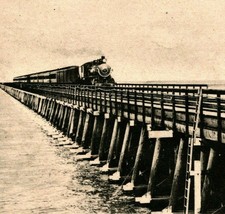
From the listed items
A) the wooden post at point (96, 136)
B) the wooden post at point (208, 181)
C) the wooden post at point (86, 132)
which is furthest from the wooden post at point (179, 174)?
the wooden post at point (86, 132)

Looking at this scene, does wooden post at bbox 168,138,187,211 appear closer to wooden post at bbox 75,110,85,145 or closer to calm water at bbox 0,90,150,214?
calm water at bbox 0,90,150,214

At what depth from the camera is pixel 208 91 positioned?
10602mm

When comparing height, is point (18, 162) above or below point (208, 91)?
below

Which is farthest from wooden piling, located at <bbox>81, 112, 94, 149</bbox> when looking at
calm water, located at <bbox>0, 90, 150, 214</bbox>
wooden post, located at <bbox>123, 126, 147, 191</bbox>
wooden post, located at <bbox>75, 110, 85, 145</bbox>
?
wooden post, located at <bbox>123, 126, 147, 191</bbox>

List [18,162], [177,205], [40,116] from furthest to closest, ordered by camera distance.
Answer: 1. [40,116]
2. [18,162]
3. [177,205]

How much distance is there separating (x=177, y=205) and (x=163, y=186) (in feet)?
5.51

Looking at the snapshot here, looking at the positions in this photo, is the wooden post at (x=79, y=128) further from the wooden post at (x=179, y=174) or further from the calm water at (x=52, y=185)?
the wooden post at (x=179, y=174)

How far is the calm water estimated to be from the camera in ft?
46.3

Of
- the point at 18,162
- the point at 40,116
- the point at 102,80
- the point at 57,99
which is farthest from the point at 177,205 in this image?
the point at 40,116

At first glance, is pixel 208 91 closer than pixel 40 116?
Yes

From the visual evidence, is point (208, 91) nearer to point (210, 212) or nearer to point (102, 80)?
point (210, 212)

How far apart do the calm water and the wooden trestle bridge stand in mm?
604

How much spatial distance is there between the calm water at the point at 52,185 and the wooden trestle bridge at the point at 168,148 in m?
0.60

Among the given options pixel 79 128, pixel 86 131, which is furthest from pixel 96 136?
pixel 79 128
